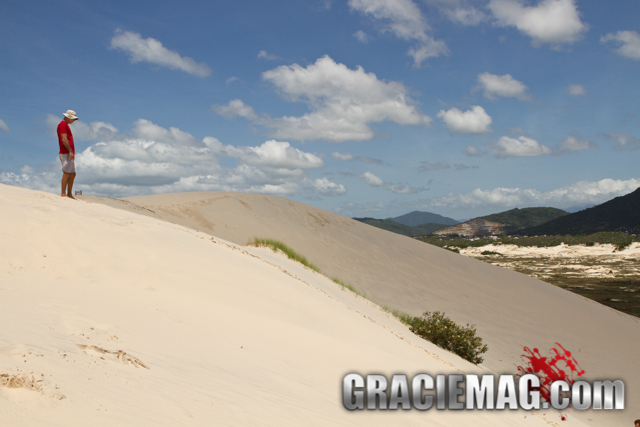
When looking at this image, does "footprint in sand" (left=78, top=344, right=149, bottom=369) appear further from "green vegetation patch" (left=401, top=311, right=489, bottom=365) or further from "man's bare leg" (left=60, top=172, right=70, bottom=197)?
"green vegetation patch" (left=401, top=311, right=489, bottom=365)

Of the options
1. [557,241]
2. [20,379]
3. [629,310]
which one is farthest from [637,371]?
[557,241]

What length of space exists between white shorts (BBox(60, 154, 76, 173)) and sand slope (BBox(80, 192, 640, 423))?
262 inches

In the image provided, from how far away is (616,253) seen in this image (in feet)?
160

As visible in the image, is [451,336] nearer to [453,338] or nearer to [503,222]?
[453,338]

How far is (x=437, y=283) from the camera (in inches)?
719

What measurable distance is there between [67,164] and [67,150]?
1.13 feet

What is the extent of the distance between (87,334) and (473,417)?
427 centimetres

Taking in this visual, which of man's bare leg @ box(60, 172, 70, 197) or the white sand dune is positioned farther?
man's bare leg @ box(60, 172, 70, 197)

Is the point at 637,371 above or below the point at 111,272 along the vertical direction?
below

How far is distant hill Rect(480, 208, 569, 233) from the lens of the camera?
136 m

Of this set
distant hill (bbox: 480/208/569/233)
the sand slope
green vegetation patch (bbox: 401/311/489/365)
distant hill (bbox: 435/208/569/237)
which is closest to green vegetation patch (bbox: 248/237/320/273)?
the sand slope

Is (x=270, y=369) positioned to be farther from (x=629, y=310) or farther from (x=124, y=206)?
(x=629, y=310)

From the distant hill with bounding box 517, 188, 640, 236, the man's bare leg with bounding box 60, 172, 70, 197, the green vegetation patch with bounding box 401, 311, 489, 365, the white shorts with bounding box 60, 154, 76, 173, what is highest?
the distant hill with bounding box 517, 188, 640, 236

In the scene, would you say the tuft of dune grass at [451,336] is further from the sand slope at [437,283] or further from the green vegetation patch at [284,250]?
the green vegetation patch at [284,250]
